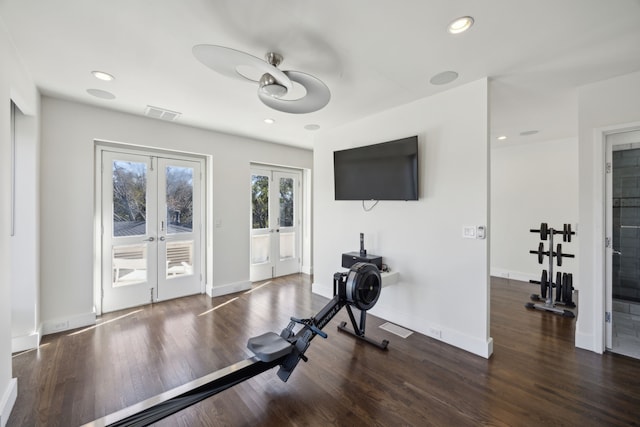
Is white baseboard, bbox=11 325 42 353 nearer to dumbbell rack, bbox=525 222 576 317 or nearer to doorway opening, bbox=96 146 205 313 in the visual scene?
doorway opening, bbox=96 146 205 313

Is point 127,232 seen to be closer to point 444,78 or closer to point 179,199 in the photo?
point 179,199

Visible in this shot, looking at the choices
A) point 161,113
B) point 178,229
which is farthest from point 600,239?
point 178,229

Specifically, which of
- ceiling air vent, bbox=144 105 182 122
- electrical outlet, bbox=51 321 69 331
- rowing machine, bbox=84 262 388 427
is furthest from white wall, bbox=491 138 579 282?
electrical outlet, bbox=51 321 69 331

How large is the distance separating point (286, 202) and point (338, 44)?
385cm

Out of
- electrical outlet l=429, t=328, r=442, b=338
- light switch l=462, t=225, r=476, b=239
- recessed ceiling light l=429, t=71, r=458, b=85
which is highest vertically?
recessed ceiling light l=429, t=71, r=458, b=85

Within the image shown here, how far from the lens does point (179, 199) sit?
169 inches

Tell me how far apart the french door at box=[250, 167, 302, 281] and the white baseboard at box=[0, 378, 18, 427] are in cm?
338

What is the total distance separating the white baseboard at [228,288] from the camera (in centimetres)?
438

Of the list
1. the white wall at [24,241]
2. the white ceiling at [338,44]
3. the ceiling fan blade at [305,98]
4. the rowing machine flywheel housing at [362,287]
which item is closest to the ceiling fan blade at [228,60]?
the ceiling fan blade at [305,98]

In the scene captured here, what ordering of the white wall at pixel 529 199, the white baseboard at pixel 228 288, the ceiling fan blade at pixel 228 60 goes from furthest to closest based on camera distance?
the white wall at pixel 529 199 → the white baseboard at pixel 228 288 → the ceiling fan blade at pixel 228 60

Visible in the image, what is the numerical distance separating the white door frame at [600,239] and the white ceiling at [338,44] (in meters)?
0.68

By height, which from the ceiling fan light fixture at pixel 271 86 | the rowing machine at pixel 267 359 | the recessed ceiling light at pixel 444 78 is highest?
the recessed ceiling light at pixel 444 78

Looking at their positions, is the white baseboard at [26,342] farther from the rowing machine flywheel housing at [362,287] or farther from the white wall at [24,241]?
the rowing machine flywheel housing at [362,287]

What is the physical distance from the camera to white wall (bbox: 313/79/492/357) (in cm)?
266
